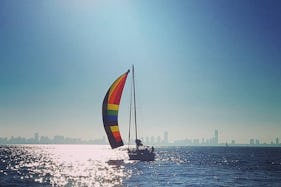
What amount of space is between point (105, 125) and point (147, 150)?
15.3 meters

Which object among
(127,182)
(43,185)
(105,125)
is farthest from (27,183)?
(105,125)

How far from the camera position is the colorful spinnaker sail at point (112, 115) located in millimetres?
63062

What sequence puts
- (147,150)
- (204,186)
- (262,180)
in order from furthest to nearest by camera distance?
1. (147,150)
2. (262,180)
3. (204,186)

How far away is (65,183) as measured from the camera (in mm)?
42344

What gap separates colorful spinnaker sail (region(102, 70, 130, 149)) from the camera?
63.1 meters

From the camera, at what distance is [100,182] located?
43.6m

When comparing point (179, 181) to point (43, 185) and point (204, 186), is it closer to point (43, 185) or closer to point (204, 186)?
point (204, 186)

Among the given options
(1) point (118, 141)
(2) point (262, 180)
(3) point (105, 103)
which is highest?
(3) point (105, 103)

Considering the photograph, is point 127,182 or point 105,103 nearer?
point 127,182

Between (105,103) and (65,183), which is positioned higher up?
(105,103)

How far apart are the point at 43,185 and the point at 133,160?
38.6 meters

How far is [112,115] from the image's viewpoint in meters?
63.7

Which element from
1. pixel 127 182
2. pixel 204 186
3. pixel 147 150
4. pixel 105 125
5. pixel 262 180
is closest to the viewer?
pixel 204 186

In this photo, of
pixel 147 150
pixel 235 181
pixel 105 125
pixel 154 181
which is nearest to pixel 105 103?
pixel 105 125
